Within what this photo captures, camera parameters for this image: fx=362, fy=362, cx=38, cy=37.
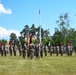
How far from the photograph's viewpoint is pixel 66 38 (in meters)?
119

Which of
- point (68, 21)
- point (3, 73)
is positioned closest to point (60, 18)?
point (68, 21)

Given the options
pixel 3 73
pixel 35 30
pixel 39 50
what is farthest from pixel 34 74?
pixel 35 30

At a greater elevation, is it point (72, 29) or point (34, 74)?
point (72, 29)

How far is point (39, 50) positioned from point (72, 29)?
3234 inches

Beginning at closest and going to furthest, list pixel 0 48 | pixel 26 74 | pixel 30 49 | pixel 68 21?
pixel 26 74, pixel 30 49, pixel 0 48, pixel 68 21

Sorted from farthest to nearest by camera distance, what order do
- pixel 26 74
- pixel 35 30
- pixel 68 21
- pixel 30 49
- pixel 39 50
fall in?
pixel 35 30
pixel 68 21
pixel 39 50
pixel 30 49
pixel 26 74

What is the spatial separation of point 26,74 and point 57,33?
101512 mm

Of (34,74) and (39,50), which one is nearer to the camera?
(34,74)

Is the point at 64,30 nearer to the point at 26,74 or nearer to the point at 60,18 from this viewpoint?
the point at 60,18

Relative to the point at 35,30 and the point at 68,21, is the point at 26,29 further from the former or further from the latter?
the point at 68,21

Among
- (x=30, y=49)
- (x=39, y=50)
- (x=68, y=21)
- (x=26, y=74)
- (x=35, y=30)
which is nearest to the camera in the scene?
(x=26, y=74)

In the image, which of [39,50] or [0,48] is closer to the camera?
[39,50]

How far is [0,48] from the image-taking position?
51.6 m

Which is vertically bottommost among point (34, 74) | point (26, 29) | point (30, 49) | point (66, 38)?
point (34, 74)
